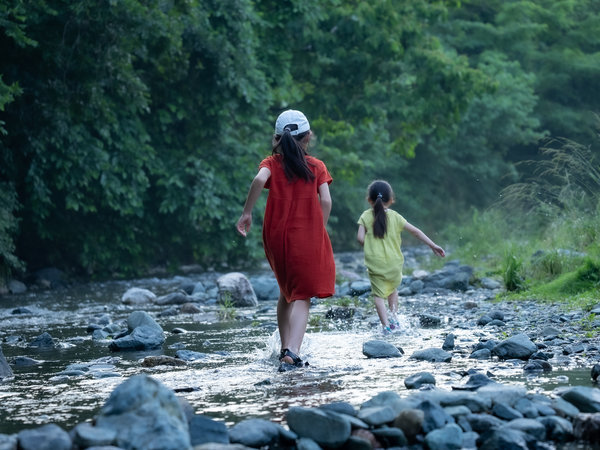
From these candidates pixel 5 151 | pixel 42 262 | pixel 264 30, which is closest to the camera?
pixel 5 151

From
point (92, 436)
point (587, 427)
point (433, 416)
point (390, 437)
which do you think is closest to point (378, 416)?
point (390, 437)

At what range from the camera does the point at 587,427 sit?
3.77 metres

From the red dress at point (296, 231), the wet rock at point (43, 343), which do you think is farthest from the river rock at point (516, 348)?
the wet rock at point (43, 343)

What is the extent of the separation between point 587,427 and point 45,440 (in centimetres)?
229

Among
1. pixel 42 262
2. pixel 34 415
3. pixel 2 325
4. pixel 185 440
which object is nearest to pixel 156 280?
pixel 42 262

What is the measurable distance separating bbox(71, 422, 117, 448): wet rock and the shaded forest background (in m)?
9.31

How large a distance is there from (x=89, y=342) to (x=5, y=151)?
8086mm

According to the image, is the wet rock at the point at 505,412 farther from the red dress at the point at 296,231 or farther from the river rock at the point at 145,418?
the red dress at the point at 296,231

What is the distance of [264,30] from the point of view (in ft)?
71.4

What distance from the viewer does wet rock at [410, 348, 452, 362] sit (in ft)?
19.4

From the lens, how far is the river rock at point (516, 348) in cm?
581

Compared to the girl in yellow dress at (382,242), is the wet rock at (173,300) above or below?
below

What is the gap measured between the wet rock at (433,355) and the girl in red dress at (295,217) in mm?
815

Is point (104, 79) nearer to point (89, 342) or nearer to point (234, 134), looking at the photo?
point (234, 134)
